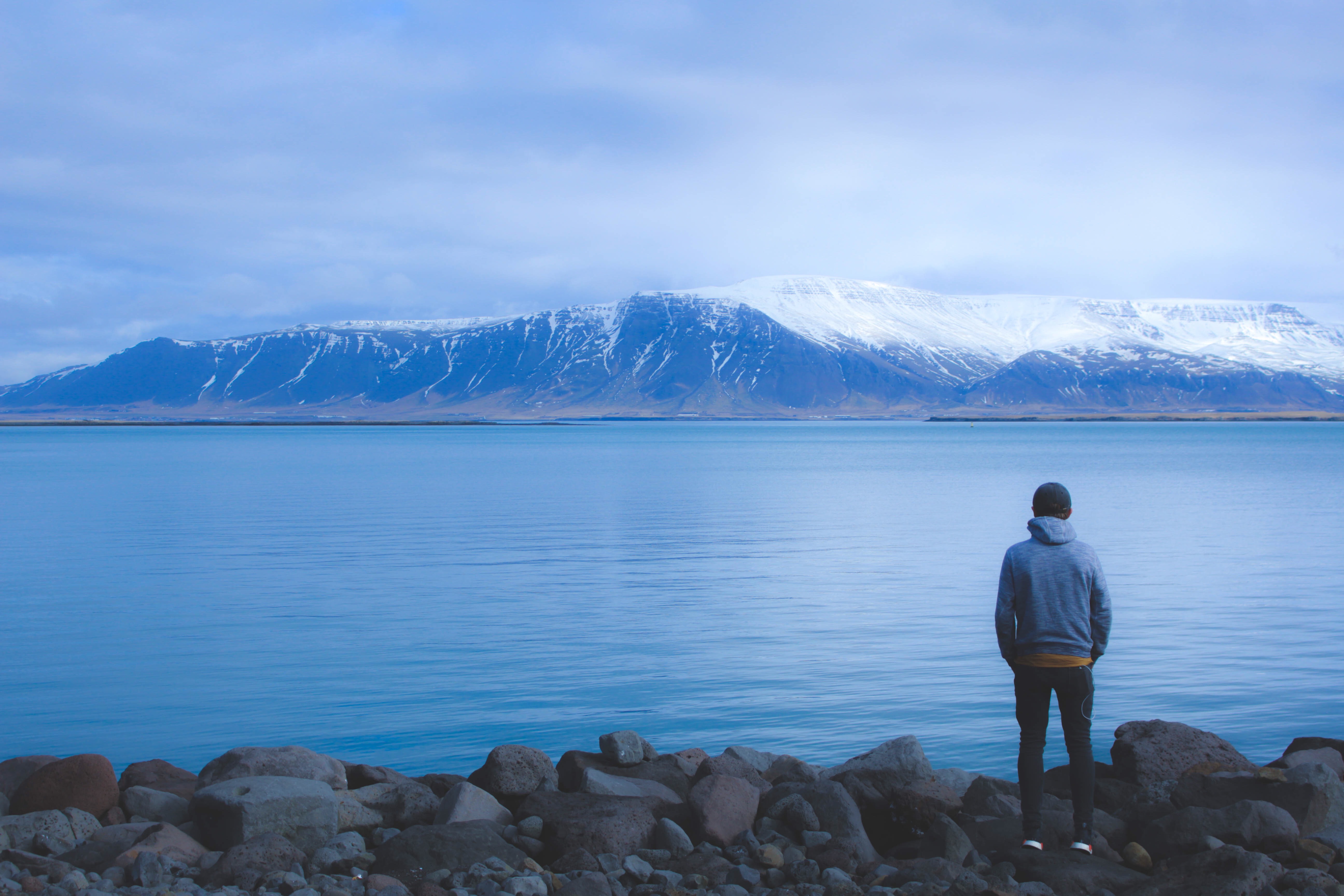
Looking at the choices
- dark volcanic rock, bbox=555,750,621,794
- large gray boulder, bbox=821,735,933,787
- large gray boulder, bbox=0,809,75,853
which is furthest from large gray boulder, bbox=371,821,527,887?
large gray boulder, bbox=821,735,933,787

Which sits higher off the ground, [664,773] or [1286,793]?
[1286,793]

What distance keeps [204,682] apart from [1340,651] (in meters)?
15.4

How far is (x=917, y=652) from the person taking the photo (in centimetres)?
1542

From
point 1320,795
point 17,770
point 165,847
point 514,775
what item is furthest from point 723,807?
point 17,770

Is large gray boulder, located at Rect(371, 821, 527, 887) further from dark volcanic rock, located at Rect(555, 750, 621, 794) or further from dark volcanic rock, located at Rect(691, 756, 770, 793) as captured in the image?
dark volcanic rock, located at Rect(691, 756, 770, 793)

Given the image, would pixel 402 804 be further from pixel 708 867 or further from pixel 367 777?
pixel 708 867

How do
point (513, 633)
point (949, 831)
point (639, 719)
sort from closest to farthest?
point (949, 831)
point (639, 719)
point (513, 633)

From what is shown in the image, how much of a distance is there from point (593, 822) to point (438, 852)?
1.09m

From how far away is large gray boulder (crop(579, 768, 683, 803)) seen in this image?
8.73 metres

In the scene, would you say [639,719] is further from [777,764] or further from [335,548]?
[335,548]

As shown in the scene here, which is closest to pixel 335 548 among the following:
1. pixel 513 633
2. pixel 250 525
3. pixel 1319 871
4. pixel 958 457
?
pixel 250 525

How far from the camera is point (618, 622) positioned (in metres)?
17.9

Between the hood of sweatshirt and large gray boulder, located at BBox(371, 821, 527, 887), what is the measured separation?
401 centimetres

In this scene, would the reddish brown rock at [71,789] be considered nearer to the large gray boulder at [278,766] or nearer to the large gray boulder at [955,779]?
the large gray boulder at [278,766]
